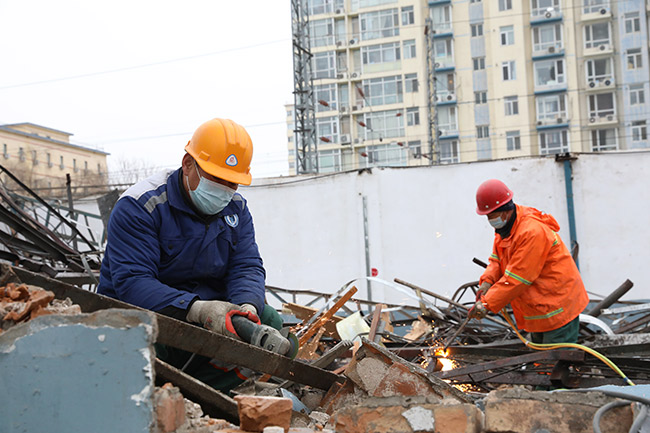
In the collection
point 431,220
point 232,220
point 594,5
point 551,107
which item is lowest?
point 431,220

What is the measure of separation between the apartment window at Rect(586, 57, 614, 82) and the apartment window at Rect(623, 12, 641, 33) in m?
2.03

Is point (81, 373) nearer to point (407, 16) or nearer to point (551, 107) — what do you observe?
point (551, 107)

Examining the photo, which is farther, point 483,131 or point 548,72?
point 483,131

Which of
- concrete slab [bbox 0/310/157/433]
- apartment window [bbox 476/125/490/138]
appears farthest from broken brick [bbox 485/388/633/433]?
apartment window [bbox 476/125/490/138]

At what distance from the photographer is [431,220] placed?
1257cm

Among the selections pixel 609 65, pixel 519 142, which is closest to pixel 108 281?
pixel 519 142

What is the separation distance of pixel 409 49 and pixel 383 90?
305 centimetres

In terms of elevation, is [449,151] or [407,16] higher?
[407,16]

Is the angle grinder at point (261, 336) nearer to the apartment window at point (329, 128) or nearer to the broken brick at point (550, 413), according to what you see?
the broken brick at point (550, 413)

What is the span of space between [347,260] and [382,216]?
1.19 m

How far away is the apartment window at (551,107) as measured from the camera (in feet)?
126

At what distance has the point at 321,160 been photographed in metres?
43.5

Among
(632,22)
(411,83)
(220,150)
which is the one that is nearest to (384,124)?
(411,83)

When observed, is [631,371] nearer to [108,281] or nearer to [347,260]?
[108,281]
